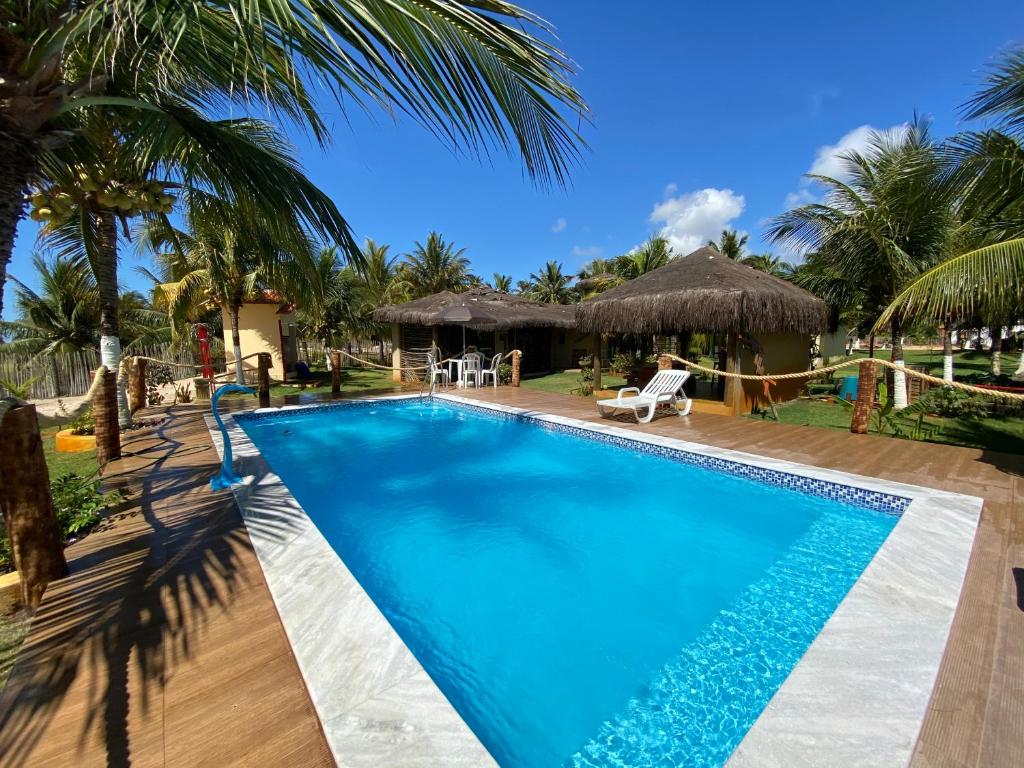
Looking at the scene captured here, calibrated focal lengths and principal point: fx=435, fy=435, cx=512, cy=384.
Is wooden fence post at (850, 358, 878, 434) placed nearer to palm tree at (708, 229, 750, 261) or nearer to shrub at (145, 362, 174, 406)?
shrub at (145, 362, 174, 406)

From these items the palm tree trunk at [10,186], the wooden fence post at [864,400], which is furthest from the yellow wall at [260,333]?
the wooden fence post at [864,400]

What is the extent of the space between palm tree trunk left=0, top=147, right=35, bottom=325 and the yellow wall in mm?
14258

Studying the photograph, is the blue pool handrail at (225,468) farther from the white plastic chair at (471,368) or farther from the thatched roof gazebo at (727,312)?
the white plastic chair at (471,368)

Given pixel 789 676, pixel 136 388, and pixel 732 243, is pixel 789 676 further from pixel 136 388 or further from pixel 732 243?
pixel 732 243

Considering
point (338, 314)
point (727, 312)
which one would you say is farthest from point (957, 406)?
point (338, 314)

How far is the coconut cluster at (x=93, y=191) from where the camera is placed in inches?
124

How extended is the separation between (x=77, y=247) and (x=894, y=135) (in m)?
15.0

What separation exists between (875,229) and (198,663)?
1223cm

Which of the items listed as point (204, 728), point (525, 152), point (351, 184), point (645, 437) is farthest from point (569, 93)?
point (645, 437)

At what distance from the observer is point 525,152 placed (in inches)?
59.6

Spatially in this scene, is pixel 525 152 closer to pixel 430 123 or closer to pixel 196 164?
pixel 430 123

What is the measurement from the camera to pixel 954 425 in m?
7.87

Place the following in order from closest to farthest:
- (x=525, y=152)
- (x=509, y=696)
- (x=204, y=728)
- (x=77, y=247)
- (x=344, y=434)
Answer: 1. (x=525, y=152)
2. (x=204, y=728)
3. (x=509, y=696)
4. (x=77, y=247)
5. (x=344, y=434)

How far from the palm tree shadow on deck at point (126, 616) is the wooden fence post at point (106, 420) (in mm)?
1856
